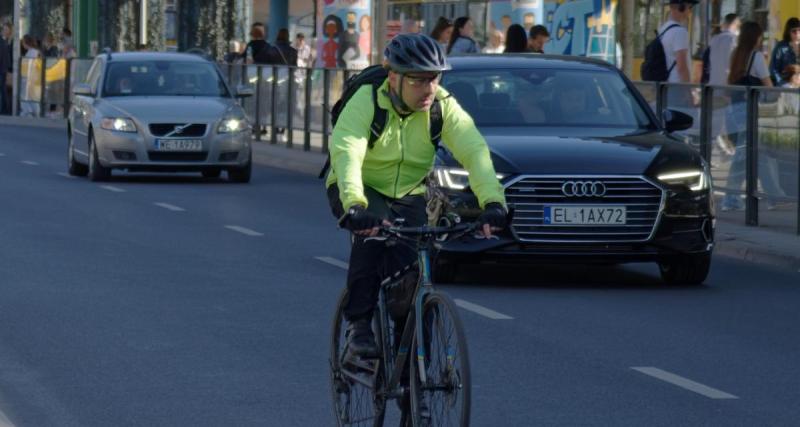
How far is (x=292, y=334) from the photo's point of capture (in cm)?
1075

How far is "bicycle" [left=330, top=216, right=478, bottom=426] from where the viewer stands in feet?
21.1

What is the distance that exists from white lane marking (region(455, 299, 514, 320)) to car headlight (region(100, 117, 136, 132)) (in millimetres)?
11962

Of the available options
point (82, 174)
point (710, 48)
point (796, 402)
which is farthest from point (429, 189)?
point (82, 174)

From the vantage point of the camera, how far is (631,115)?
578 inches

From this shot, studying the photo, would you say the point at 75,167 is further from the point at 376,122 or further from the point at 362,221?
the point at 362,221

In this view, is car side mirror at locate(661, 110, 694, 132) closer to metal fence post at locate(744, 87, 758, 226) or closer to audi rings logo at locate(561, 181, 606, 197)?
audi rings logo at locate(561, 181, 606, 197)

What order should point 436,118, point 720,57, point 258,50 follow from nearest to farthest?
point 436,118, point 720,57, point 258,50

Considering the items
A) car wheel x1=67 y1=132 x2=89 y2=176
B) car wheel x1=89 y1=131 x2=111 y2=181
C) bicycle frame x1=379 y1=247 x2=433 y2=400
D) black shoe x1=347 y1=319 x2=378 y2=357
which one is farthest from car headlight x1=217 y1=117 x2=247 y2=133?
bicycle frame x1=379 y1=247 x2=433 y2=400

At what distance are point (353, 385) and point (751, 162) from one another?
Result: 37.7 feet

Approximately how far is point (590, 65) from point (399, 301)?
8408mm

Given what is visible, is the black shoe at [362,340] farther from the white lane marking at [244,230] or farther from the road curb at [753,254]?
the white lane marking at [244,230]

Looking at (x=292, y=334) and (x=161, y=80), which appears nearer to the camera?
(x=292, y=334)

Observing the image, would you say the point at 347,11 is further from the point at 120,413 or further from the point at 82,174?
the point at 120,413

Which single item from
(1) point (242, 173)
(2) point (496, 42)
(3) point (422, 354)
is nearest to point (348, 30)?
(2) point (496, 42)
